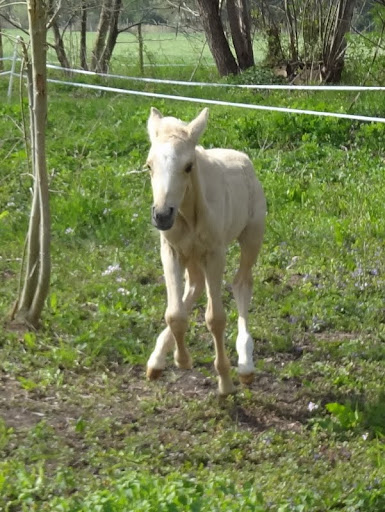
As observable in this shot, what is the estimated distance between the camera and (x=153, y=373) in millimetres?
5805

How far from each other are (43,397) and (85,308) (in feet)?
5.19

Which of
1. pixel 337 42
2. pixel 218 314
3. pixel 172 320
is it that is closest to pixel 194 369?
pixel 218 314

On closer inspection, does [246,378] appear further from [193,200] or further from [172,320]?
[193,200]

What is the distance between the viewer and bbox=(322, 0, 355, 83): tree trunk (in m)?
18.9

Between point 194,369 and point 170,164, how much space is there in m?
1.73

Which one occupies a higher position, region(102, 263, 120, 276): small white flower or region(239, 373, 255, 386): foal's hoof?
region(102, 263, 120, 276): small white flower

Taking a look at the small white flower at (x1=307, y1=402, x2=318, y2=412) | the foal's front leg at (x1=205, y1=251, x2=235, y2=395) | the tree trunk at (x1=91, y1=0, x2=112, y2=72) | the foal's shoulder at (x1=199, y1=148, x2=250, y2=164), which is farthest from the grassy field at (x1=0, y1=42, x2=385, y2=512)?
the tree trunk at (x1=91, y1=0, x2=112, y2=72)

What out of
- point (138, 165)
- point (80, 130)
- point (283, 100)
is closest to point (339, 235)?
point (138, 165)

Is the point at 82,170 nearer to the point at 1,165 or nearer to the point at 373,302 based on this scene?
the point at 1,165

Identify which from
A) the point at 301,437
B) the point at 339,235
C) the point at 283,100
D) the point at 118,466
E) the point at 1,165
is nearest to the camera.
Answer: the point at 118,466

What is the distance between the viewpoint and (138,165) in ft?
37.2

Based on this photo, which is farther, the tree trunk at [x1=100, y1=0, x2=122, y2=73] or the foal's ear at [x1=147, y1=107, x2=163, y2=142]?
the tree trunk at [x1=100, y1=0, x2=122, y2=73]

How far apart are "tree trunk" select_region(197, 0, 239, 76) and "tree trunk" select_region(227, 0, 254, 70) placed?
0.30 m

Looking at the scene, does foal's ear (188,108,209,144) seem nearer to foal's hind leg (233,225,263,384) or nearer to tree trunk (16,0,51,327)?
foal's hind leg (233,225,263,384)
